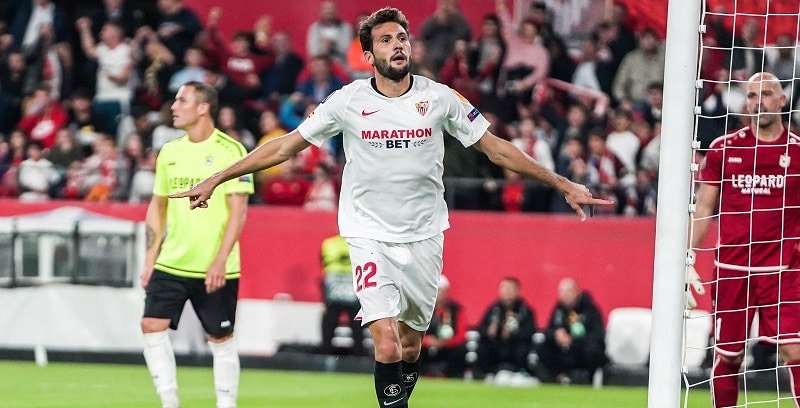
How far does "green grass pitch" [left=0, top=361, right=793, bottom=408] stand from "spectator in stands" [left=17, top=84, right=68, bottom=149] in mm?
3195

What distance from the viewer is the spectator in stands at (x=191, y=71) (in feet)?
53.5

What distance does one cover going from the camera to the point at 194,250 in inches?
359

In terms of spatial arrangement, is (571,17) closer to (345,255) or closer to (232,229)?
(345,255)

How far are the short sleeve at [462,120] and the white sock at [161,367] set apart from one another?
104 inches

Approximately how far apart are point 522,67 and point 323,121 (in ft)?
27.8

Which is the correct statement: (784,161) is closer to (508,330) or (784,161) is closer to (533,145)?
(508,330)

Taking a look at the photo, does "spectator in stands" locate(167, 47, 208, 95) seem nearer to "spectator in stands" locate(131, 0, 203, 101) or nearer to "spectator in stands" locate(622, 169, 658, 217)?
"spectator in stands" locate(131, 0, 203, 101)

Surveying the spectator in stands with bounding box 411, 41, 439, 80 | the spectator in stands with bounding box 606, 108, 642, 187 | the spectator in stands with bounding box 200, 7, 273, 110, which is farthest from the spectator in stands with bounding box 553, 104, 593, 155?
the spectator in stands with bounding box 200, 7, 273, 110

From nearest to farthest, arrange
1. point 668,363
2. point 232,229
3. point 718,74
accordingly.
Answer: point 668,363 < point 232,229 < point 718,74

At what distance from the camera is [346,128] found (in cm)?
750

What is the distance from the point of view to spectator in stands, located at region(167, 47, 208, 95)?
1630 cm

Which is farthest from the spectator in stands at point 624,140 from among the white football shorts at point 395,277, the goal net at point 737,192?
the white football shorts at point 395,277

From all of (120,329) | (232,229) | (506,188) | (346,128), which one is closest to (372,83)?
(346,128)

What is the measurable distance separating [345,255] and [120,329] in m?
2.36
